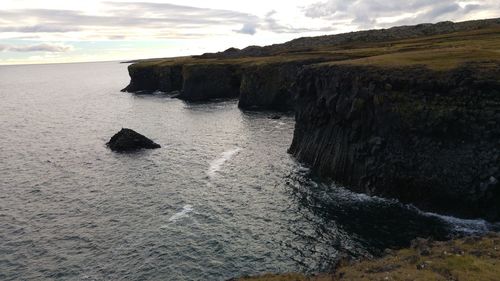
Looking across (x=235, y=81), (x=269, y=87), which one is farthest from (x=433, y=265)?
(x=235, y=81)

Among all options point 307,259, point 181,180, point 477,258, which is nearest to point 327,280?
point 307,259

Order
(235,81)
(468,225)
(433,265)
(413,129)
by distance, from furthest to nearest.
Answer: (235,81), (413,129), (468,225), (433,265)

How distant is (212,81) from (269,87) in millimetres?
36386

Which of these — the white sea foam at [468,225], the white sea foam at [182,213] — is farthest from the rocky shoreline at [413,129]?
the white sea foam at [182,213]

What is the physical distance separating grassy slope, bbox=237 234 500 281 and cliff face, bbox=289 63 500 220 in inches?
467

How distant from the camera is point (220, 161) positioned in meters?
73.6

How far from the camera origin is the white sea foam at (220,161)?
6756 centimetres

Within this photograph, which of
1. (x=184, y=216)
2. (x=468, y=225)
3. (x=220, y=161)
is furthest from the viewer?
(x=220, y=161)

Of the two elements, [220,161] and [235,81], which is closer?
[220,161]

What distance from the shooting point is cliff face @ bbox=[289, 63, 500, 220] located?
4494 centimetres

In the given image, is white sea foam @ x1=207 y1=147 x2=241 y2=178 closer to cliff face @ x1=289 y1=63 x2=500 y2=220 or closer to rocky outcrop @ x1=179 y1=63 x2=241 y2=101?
cliff face @ x1=289 y1=63 x2=500 y2=220

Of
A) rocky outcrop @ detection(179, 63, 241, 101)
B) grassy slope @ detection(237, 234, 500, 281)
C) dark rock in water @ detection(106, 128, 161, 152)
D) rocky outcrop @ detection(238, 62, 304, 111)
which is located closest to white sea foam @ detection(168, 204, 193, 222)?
grassy slope @ detection(237, 234, 500, 281)

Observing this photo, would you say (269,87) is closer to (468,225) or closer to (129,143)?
(129,143)

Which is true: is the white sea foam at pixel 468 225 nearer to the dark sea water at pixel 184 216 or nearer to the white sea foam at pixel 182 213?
the dark sea water at pixel 184 216
